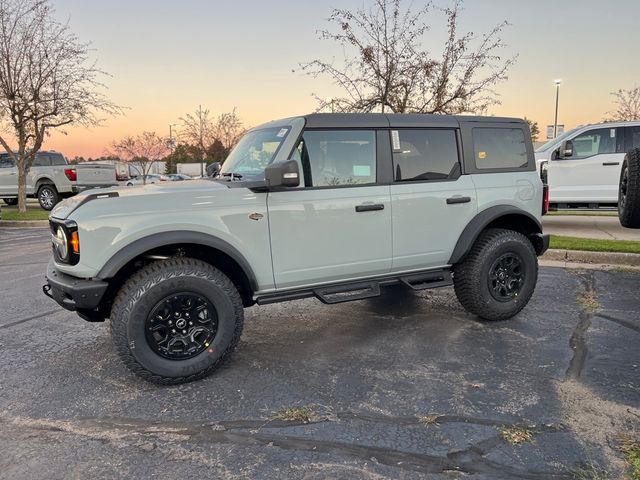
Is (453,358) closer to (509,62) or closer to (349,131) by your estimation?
(349,131)

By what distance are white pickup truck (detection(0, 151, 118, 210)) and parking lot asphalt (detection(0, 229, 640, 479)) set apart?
12.4m

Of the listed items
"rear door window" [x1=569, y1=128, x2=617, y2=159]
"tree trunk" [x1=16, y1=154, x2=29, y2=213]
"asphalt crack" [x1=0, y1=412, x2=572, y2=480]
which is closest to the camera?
"asphalt crack" [x1=0, y1=412, x2=572, y2=480]

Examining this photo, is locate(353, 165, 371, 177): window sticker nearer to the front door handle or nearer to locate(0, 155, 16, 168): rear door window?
the front door handle

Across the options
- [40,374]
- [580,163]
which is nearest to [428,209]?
[40,374]

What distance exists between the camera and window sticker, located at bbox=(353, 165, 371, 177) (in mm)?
4055

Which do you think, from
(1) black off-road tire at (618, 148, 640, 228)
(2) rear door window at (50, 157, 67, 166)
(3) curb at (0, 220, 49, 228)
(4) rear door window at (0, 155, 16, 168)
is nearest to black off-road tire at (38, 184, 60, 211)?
(2) rear door window at (50, 157, 67, 166)

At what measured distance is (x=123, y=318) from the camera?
128 inches

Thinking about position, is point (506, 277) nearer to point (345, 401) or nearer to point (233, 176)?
point (345, 401)

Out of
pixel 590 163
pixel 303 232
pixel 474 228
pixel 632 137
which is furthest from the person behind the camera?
pixel 590 163

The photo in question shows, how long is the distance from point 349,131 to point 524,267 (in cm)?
→ 231

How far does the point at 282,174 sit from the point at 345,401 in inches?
63.6

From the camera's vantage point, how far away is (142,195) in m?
3.34

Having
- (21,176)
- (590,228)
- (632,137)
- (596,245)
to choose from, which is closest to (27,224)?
(21,176)

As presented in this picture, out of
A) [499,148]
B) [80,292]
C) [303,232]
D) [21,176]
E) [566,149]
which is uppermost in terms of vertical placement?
[499,148]
